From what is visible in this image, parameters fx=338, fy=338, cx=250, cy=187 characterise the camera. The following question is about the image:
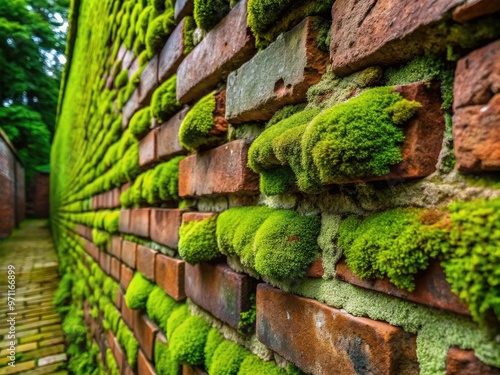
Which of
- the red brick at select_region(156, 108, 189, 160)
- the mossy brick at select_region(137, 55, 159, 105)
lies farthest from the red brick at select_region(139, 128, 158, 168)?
the mossy brick at select_region(137, 55, 159, 105)

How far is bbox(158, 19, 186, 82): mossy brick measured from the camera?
1159 mm

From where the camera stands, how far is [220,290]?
89 centimetres

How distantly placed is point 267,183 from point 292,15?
33cm

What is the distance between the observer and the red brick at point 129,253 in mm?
1693

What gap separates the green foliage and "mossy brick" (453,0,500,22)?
653 mm

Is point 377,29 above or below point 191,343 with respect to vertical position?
above

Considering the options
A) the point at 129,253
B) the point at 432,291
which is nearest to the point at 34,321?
the point at 129,253

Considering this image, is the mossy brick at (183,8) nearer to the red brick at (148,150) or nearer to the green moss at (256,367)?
the red brick at (148,150)

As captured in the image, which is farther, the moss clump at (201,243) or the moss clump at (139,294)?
the moss clump at (139,294)

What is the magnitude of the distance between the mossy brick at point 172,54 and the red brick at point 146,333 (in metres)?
1.01

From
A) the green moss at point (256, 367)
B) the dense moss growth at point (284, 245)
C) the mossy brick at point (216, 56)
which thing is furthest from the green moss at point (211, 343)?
the mossy brick at point (216, 56)

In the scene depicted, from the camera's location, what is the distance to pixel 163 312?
1.25m

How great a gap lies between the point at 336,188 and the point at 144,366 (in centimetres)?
124

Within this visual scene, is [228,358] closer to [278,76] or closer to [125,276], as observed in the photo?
[278,76]
